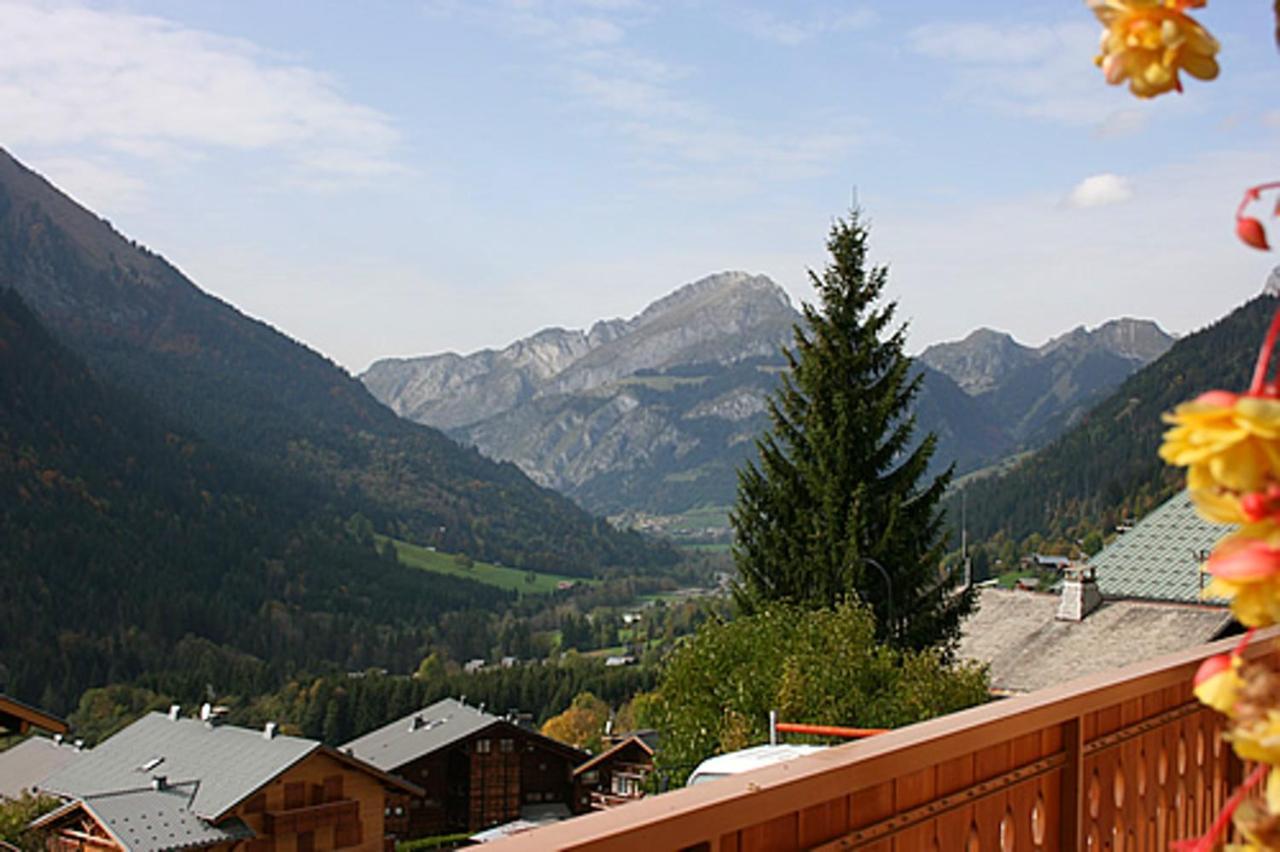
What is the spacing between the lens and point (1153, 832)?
2.62 metres

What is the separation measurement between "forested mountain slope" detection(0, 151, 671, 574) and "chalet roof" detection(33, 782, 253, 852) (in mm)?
80155

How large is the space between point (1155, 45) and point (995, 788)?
5.63ft

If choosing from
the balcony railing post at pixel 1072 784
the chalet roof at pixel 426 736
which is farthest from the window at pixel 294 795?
the balcony railing post at pixel 1072 784

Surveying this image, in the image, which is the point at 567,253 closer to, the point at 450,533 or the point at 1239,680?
the point at 450,533

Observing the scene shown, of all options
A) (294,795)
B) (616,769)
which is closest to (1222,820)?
(294,795)

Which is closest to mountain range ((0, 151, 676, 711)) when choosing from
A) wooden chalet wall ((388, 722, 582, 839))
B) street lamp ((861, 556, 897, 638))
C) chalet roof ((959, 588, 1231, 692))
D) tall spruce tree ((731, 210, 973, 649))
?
wooden chalet wall ((388, 722, 582, 839))

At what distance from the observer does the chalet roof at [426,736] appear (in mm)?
47375

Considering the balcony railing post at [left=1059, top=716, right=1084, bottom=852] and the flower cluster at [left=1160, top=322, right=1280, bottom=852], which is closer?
the flower cluster at [left=1160, top=322, right=1280, bottom=852]

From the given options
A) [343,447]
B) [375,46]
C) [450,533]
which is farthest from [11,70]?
[375,46]

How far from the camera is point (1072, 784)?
7.40 feet

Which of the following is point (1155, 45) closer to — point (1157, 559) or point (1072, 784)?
point (1072, 784)

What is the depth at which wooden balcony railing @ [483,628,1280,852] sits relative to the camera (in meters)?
1.41

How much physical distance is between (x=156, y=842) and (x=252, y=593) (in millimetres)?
57908

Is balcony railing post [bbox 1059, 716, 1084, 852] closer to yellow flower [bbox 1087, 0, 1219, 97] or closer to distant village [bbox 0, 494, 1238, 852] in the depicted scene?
distant village [bbox 0, 494, 1238, 852]
